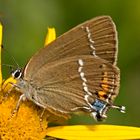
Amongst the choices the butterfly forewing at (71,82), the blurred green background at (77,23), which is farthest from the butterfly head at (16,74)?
the blurred green background at (77,23)

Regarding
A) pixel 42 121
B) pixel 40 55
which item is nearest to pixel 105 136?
pixel 42 121

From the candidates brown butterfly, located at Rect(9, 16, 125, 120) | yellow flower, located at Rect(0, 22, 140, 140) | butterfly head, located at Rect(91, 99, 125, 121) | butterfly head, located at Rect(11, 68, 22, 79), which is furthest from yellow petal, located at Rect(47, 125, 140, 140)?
butterfly head, located at Rect(11, 68, 22, 79)

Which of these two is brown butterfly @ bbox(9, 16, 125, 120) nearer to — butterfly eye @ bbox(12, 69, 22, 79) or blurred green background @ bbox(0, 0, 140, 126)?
butterfly eye @ bbox(12, 69, 22, 79)

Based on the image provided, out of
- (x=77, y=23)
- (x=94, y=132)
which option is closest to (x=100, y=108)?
(x=94, y=132)

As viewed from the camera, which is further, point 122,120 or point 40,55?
point 122,120

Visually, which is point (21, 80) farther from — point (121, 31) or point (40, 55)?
point (121, 31)

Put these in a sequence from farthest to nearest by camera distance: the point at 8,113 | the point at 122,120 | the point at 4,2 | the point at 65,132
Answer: the point at 4,2 → the point at 122,120 → the point at 65,132 → the point at 8,113
